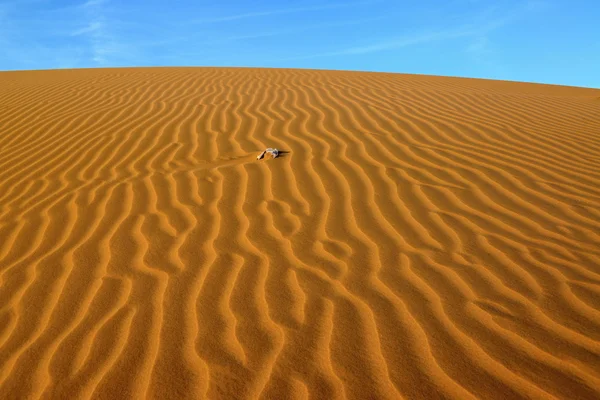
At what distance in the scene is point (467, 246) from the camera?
3.29 m

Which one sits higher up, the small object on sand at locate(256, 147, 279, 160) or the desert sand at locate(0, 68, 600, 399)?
the small object on sand at locate(256, 147, 279, 160)

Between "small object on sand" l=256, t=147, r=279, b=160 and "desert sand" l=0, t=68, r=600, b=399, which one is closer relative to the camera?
"desert sand" l=0, t=68, r=600, b=399

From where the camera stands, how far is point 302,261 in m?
3.14

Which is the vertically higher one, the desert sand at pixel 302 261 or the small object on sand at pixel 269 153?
the small object on sand at pixel 269 153

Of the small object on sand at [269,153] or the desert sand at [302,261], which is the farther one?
the small object on sand at [269,153]

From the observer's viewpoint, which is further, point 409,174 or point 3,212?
point 409,174

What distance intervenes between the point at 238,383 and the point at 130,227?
1.94 metres

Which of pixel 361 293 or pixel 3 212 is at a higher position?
pixel 361 293

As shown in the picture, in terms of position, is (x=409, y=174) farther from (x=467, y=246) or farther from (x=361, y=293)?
(x=361, y=293)

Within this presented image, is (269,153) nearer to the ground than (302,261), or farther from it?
farther from it

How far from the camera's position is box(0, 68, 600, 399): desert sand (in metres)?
2.21

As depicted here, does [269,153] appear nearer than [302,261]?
No

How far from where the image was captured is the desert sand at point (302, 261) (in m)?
2.21

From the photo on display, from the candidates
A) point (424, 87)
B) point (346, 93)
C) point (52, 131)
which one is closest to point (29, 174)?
point (52, 131)
